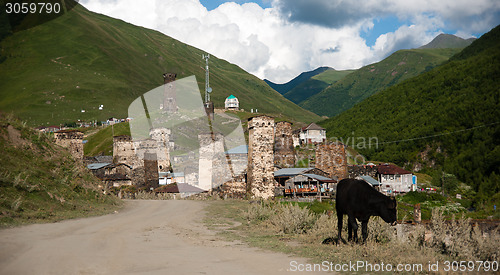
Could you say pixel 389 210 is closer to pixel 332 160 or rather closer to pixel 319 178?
pixel 319 178

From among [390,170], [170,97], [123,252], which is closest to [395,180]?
[390,170]

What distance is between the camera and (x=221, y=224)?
1598 centimetres

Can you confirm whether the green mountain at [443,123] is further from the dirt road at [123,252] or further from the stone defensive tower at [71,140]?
the dirt road at [123,252]

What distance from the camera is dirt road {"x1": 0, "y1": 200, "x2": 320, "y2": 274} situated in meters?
7.39

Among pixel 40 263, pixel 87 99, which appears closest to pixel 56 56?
pixel 87 99

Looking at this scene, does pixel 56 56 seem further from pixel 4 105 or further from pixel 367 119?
pixel 367 119

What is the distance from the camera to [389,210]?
9.60 m

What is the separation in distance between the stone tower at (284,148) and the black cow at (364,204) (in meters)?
36.3

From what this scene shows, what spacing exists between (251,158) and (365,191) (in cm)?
1501

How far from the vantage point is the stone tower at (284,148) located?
46.6 m

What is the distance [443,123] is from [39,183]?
309ft

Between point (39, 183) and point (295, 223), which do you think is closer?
point (295, 223)

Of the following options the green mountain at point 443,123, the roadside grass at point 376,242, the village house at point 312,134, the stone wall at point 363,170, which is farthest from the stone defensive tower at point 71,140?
the village house at point 312,134

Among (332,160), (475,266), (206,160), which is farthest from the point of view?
(332,160)
